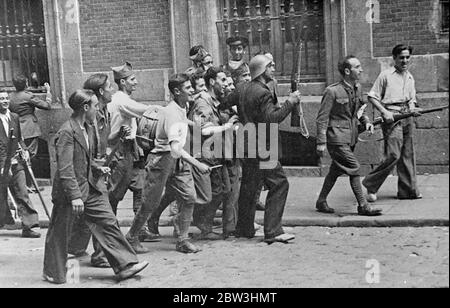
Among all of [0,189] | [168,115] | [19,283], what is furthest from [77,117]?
[0,189]

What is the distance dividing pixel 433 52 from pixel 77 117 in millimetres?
5845

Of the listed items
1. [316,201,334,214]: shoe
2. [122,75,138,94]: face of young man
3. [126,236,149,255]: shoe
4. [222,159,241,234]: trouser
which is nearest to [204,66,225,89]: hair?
[122,75,138,94]: face of young man

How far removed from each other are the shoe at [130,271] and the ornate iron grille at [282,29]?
5763 millimetres

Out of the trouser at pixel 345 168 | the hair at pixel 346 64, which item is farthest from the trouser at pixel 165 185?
the hair at pixel 346 64

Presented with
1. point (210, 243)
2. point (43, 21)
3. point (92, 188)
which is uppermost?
point (43, 21)

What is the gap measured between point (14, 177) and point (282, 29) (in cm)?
492

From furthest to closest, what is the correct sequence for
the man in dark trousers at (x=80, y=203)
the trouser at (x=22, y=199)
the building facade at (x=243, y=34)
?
1. the building facade at (x=243, y=34)
2. the trouser at (x=22, y=199)
3. the man in dark trousers at (x=80, y=203)

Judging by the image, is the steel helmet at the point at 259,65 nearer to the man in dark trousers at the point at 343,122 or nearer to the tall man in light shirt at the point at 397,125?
the man in dark trousers at the point at 343,122

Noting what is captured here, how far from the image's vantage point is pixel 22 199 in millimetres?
9281

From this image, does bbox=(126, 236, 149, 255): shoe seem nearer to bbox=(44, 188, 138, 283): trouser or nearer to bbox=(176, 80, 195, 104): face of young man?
bbox=(44, 188, 138, 283): trouser

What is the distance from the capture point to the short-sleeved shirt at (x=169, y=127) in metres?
7.59

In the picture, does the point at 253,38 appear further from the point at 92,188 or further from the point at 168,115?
the point at 92,188

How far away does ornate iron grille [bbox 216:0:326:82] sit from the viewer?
11.8m

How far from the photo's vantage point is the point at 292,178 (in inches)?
461
